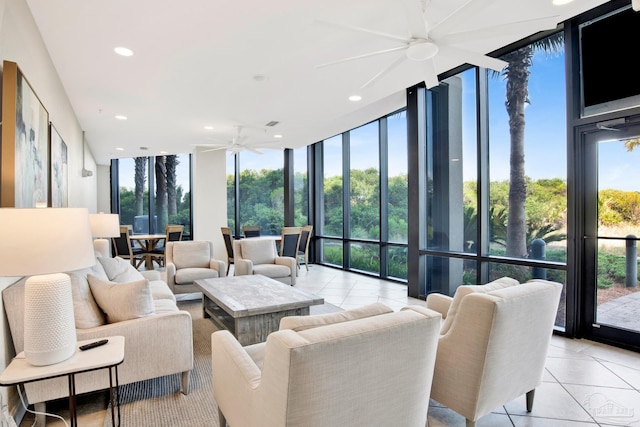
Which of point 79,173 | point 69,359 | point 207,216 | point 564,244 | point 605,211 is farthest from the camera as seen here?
point 207,216

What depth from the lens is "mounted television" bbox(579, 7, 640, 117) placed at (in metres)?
3.18

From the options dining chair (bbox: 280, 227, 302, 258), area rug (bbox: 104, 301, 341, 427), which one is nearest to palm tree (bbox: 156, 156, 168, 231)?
dining chair (bbox: 280, 227, 302, 258)

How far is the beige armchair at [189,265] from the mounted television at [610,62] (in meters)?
4.99

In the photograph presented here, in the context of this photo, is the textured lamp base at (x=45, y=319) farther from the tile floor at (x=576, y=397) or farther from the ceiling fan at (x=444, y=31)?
the ceiling fan at (x=444, y=31)

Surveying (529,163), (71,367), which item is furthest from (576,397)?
(71,367)

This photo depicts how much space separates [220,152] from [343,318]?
307 inches

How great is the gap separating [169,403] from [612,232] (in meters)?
4.11

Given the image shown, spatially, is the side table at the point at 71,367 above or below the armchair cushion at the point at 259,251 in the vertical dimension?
below

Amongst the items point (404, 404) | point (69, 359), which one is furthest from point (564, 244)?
point (69, 359)

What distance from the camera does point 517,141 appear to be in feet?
13.5

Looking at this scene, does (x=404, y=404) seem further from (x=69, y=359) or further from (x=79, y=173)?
(x=79, y=173)

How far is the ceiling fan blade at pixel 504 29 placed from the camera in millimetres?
2287

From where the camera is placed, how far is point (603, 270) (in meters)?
3.41

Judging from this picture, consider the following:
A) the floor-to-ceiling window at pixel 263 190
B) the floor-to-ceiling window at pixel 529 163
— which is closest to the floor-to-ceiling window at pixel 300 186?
the floor-to-ceiling window at pixel 263 190
